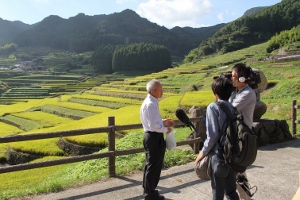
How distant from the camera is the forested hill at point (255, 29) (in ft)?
282

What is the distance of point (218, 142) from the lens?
368cm

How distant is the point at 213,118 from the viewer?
366 cm

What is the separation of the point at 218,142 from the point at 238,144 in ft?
1.01

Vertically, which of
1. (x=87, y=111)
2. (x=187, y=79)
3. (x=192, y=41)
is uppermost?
(x=192, y=41)

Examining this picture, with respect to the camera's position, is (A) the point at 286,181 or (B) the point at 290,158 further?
(B) the point at 290,158

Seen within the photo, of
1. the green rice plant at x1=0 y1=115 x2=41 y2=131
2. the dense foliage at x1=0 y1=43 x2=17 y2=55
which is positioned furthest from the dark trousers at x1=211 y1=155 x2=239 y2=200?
the dense foliage at x1=0 y1=43 x2=17 y2=55

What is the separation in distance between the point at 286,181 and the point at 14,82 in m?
81.3

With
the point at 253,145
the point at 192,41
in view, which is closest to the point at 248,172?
the point at 253,145

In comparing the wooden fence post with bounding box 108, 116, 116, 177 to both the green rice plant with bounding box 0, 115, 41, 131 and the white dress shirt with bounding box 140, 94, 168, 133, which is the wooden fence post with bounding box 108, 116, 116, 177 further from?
the green rice plant with bounding box 0, 115, 41, 131

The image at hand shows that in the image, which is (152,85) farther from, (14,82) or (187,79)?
(14,82)

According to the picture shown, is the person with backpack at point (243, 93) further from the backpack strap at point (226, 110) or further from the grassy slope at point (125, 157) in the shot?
the grassy slope at point (125, 157)

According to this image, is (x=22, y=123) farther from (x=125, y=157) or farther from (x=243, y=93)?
(x=243, y=93)

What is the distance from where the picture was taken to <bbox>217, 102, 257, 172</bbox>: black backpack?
132 inches

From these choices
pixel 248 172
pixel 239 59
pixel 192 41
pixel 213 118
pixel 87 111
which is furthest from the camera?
pixel 192 41
